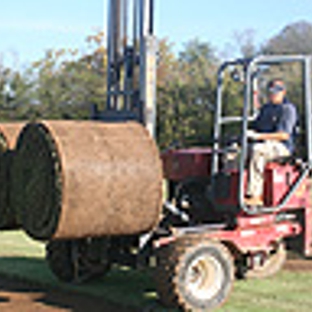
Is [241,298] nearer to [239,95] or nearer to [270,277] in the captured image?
[270,277]

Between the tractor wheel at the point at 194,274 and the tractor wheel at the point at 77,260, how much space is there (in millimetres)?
1141

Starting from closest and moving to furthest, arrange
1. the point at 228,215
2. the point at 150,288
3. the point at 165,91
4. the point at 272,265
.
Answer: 1. the point at 228,215
2. the point at 150,288
3. the point at 272,265
4. the point at 165,91

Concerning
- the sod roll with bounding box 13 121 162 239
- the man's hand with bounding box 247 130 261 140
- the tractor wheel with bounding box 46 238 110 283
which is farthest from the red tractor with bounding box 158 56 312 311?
the tractor wheel with bounding box 46 238 110 283

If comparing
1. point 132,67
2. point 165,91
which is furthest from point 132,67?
point 165,91

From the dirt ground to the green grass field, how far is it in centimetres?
16

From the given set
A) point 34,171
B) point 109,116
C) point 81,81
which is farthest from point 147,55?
point 81,81

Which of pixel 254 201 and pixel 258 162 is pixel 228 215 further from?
pixel 258 162

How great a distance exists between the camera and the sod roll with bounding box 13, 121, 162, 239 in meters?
7.37

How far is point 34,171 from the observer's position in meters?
7.95

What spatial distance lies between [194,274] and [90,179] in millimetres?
1772

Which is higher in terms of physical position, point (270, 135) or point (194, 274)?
point (270, 135)

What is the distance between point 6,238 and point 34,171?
19.1 ft

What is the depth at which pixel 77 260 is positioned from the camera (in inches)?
367

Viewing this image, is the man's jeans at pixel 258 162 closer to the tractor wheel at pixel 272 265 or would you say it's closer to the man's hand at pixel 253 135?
the man's hand at pixel 253 135
